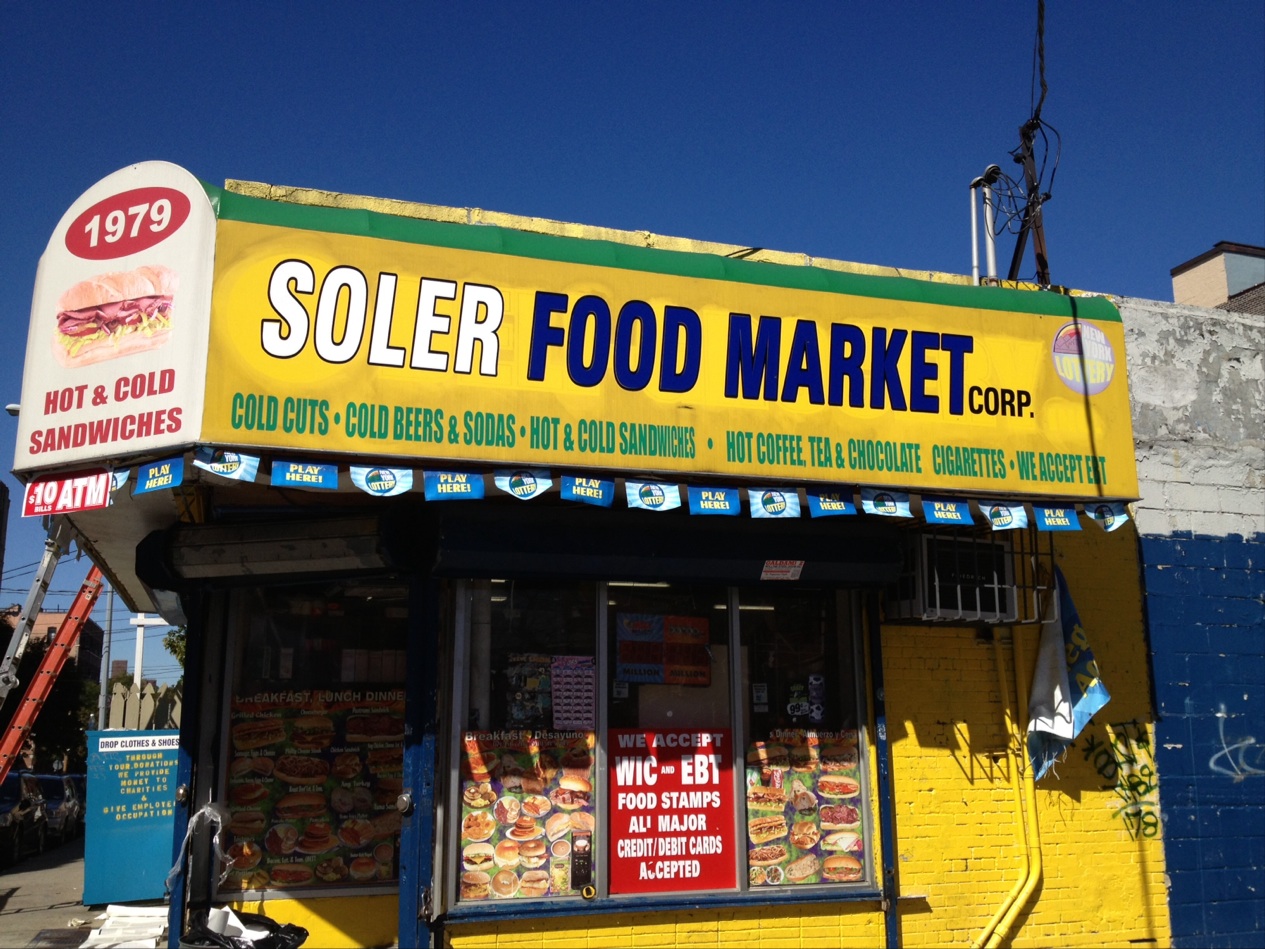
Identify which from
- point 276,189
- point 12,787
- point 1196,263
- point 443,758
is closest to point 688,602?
point 443,758

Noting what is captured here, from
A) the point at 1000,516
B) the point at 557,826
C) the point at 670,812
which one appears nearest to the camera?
the point at 557,826

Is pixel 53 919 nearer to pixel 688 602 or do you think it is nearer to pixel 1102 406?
pixel 688 602

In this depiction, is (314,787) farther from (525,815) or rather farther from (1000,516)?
(1000,516)

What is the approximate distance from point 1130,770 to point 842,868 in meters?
2.68

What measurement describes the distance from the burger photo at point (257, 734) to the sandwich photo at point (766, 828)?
3675 millimetres

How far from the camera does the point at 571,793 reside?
8156 mm

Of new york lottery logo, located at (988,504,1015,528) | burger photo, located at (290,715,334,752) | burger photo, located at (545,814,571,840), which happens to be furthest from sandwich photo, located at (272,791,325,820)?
new york lottery logo, located at (988,504,1015,528)

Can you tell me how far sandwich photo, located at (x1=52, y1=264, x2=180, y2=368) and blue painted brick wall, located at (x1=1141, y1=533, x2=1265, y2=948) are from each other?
26.8 feet

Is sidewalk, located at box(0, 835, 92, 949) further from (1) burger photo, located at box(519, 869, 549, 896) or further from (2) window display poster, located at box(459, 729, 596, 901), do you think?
(1) burger photo, located at box(519, 869, 549, 896)

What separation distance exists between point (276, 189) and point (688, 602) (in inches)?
176

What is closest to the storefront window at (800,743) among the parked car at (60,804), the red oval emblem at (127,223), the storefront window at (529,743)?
the storefront window at (529,743)

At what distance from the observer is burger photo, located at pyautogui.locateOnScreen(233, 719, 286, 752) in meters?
8.49

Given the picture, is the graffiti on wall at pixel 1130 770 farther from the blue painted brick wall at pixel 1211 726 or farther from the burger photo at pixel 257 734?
the burger photo at pixel 257 734

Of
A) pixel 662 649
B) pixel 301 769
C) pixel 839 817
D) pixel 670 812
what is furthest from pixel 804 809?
pixel 301 769
